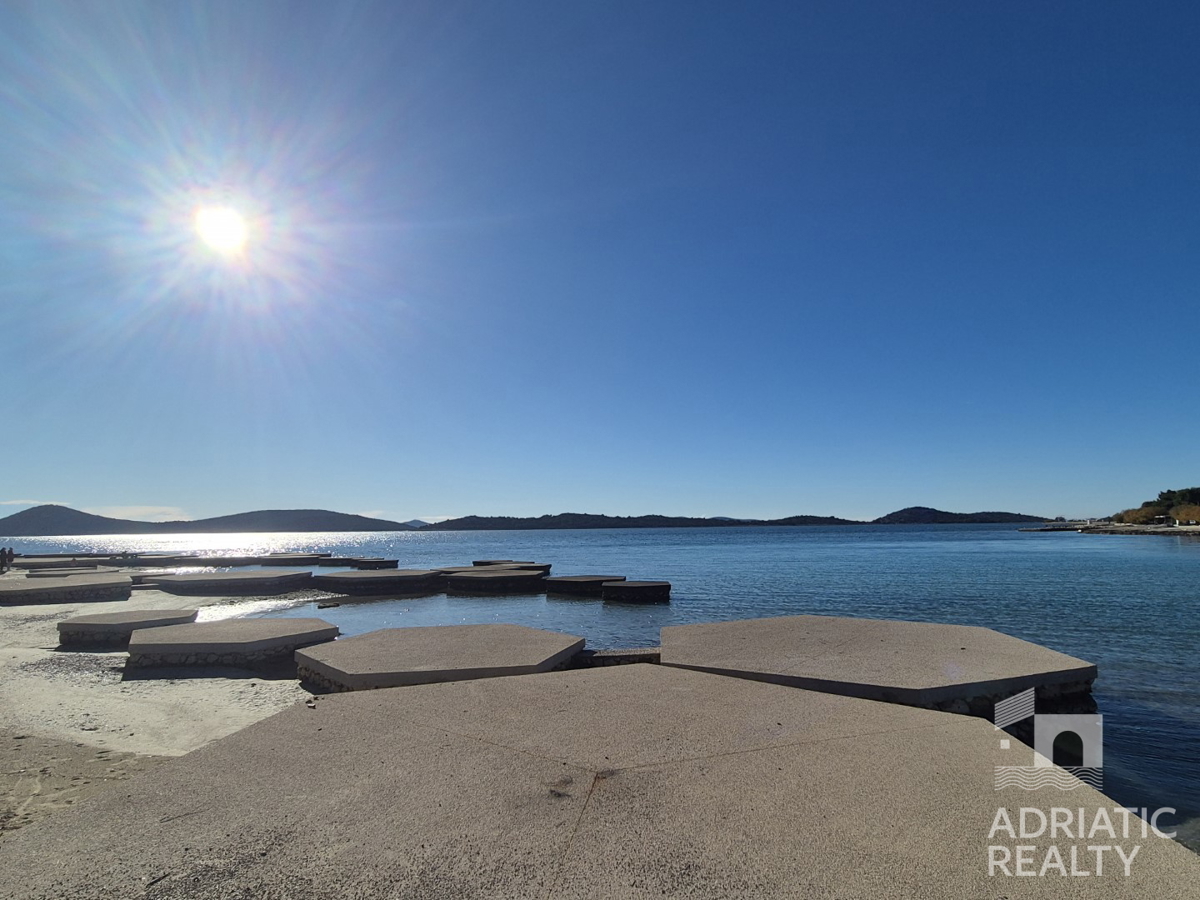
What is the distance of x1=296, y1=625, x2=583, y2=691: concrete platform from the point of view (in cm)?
809

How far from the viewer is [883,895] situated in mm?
3072

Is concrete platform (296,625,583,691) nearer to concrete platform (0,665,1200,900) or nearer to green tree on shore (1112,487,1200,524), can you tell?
concrete platform (0,665,1200,900)

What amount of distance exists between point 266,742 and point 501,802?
252cm

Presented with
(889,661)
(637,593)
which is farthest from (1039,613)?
(889,661)

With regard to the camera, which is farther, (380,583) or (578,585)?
(578,585)

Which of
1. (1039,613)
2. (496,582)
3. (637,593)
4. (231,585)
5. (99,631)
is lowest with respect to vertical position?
(1039,613)

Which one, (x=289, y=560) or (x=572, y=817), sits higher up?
(x=572, y=817)

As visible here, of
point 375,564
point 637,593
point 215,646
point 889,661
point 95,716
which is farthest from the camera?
point 375,564

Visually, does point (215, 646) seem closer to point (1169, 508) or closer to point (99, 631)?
point (99, 631)

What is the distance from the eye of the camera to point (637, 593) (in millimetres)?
23953

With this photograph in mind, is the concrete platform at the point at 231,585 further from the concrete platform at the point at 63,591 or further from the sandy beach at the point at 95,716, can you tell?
the sandy beach at the point at 95,716

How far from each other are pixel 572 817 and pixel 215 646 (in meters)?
9.57

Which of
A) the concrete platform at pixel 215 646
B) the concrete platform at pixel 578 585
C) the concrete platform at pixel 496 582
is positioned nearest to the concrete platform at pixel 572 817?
the concrete platform at pixel 215 646

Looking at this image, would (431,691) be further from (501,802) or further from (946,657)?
(946,657)
